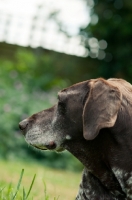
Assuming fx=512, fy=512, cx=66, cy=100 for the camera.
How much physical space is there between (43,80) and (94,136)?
10.9 metres

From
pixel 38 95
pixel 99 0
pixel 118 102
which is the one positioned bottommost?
pixel 38 95

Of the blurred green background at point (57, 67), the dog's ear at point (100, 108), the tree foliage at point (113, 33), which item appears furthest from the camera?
the tree foliage at point (113, 33)

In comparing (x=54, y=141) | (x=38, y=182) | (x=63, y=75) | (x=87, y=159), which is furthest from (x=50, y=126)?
(x=63, y=75)

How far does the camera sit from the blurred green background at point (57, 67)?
1259cm

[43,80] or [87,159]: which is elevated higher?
[87,159]

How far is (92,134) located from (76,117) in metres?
0.34

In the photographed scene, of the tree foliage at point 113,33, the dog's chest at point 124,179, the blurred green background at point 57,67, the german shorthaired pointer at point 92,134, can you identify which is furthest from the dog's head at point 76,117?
the tree foliage at point 113,33

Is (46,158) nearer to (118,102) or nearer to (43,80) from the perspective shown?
(43,80)

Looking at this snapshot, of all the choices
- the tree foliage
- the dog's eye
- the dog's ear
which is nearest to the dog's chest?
the dog's ear

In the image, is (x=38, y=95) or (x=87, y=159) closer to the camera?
(x=87, y=159)

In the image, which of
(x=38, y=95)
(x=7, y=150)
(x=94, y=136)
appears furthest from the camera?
(x=38, y=95)

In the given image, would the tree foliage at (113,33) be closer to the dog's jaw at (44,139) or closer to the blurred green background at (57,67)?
the blurred green background at (57,67)

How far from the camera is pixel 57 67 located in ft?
55.2

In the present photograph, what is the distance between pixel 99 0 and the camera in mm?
18391
